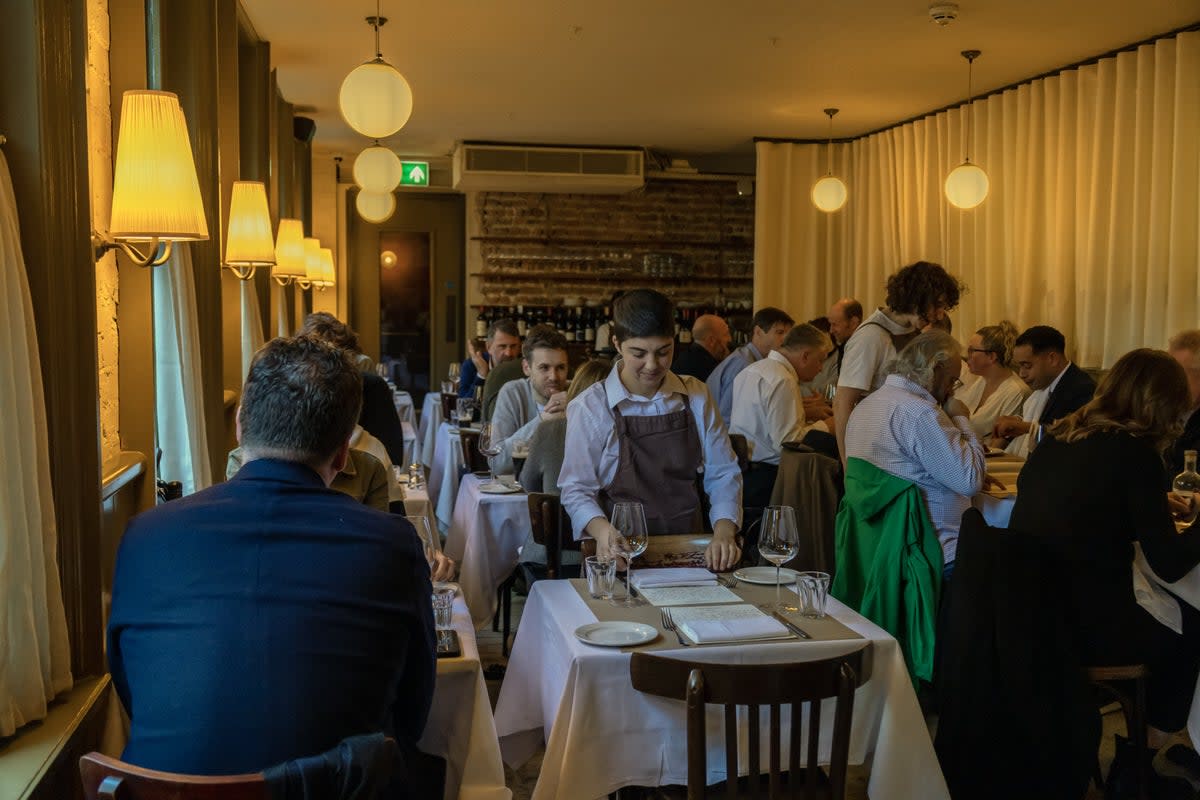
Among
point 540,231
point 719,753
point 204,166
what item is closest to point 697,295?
point 540,231

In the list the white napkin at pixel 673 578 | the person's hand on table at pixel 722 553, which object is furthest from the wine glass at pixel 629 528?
the person's hand on table at pixel 722 553

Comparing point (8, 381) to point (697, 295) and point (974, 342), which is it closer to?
point (974, 342)

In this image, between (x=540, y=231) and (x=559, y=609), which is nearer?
(x=559, y=609)

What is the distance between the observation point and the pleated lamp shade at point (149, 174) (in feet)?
9.66

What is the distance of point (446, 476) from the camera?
7121mm

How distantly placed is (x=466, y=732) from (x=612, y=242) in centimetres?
1069

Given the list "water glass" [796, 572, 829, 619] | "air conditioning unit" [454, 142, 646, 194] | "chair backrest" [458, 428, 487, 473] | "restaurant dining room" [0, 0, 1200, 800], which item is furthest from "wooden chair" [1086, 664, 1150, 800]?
"air conditioning unit" [454, 142, 646, 194]

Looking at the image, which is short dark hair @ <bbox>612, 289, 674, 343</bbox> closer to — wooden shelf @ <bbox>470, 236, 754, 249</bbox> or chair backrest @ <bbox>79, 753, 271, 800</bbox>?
chair backrest @ <bbox>79, 753, 271, 800</bbox>

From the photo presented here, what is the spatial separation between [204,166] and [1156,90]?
234 inches

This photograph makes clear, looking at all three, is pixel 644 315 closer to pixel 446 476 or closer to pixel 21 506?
pixel 21 506

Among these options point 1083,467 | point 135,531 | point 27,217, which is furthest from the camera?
point 1083,467

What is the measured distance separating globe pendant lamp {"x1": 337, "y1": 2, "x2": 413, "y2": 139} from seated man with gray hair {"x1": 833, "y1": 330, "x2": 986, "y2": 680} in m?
2.61

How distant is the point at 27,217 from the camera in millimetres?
2232

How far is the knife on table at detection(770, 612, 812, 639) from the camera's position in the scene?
8.64ft
